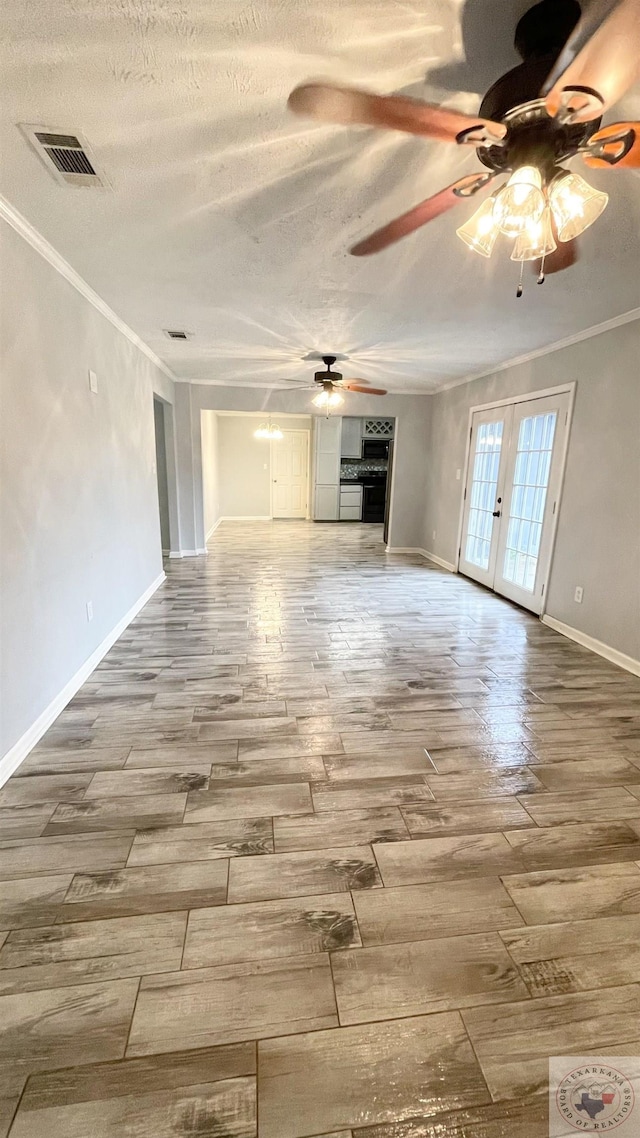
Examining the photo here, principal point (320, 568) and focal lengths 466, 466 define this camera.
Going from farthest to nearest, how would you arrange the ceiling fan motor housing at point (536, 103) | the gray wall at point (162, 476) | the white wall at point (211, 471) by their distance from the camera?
1. the white wall at point (211, 471)
2. the gray wall at point (162, 476)
3. the ceiling fan motor housing at point (536, 103)

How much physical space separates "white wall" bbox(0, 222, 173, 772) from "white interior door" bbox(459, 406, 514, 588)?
3639mm

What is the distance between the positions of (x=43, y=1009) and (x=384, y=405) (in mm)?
6587

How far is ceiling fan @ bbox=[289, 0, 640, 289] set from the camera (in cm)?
99

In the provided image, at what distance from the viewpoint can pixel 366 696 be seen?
2785 millimetres

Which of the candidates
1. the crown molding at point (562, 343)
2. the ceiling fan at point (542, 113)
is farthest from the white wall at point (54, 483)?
the crown molding at point (562, 343)

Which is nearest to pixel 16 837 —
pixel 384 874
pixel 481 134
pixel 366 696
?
pixel 384 874

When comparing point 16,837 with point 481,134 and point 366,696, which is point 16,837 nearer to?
point 366,696

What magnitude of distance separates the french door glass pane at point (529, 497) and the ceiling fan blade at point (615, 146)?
3.03m

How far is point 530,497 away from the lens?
438cm

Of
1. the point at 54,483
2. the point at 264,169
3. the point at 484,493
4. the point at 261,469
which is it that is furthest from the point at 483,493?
the point at 261,469

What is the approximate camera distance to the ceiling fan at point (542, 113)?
992 millimetres

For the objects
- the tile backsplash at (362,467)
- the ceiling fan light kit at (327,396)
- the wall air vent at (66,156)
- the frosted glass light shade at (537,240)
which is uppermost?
the wall air vent at (66,156)

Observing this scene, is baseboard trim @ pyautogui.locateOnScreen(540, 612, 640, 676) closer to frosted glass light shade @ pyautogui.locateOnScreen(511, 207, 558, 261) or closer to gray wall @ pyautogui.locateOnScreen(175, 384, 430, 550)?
frosted glass light shade @ pyautogui.locateOnScreen(511, 207, 558, 261)

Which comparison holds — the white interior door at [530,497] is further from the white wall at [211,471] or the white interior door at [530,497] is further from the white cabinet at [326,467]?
the white cabinet at [326,467]
